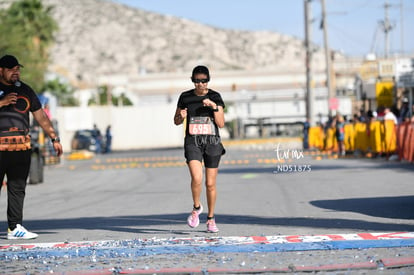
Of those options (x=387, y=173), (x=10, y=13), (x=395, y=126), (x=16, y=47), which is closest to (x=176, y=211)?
(x=387, y=173)

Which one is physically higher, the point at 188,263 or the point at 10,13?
the point at 10,13

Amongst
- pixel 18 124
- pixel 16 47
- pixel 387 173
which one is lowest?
pixel 387 173

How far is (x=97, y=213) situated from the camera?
13.7 m

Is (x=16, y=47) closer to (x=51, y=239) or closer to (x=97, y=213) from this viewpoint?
(x=97, y=213)

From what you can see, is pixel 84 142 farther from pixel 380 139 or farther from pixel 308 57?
pixel 380 139

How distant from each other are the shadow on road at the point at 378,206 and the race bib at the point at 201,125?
2.51 metres

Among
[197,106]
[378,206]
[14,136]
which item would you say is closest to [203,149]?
[197,106]

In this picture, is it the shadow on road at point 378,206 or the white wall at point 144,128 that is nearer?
the shadow on road at point 378,206

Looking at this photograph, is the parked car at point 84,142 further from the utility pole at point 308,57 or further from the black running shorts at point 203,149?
the black running shorts at point 203,149

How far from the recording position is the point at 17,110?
10.5m

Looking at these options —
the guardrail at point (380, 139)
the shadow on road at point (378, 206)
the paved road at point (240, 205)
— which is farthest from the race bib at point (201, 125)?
the guardrail at point (380, 139)

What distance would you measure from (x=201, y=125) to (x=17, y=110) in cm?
207

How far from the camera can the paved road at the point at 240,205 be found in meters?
10.5

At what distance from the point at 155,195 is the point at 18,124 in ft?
22.6
